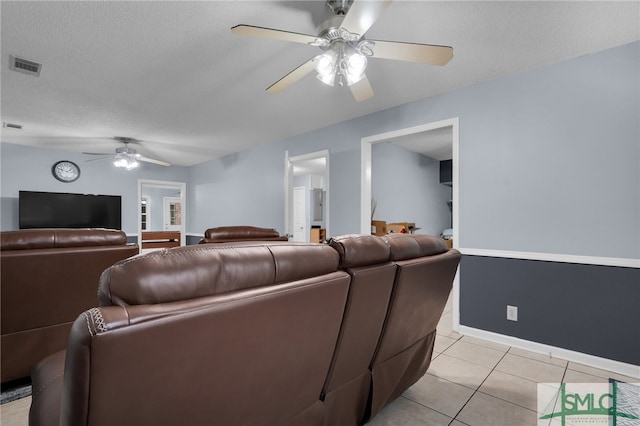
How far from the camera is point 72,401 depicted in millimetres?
617

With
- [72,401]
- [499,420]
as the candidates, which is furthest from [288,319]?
[499,420]

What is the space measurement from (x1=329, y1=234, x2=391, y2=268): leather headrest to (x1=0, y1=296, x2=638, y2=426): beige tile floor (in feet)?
3.37

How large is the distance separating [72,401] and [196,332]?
0.26 metres

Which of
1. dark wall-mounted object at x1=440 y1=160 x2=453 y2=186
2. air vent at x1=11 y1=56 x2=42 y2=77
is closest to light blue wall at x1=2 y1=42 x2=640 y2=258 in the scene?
air vent at x1=11 y1=56 x2=42 y2=77

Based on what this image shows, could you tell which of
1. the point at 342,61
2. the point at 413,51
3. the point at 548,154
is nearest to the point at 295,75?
the point at 342,61

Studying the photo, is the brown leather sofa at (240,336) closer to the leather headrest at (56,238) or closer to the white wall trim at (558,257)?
the leather headrest at (56,238)

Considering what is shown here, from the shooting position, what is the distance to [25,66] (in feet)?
8.76

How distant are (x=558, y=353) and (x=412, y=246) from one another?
6.88 ft

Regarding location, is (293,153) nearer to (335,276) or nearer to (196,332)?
(335,276)

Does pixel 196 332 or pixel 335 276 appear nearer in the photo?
pixel 196 332

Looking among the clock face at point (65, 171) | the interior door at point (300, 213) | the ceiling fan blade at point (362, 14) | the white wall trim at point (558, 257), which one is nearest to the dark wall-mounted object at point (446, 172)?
the interior door at point (300, 213)

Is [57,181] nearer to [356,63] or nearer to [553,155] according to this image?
[356,63]

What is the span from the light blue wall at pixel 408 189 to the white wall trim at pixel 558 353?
284 cm

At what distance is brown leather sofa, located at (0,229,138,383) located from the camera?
5.67 feet
